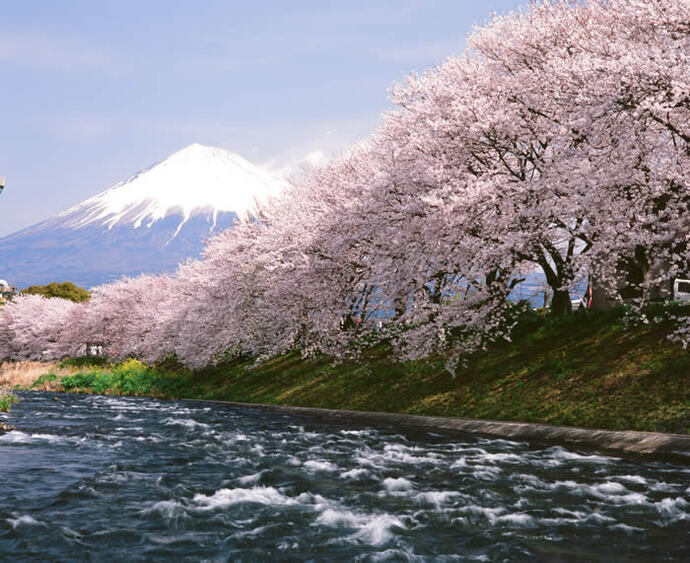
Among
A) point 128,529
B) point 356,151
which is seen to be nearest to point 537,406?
point 128,529

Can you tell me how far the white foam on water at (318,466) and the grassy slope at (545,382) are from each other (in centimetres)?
792

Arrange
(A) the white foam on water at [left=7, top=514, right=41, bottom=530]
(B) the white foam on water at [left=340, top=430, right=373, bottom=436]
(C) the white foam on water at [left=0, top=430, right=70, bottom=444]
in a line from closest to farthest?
(A) the white foam on water at [left=7, top=514, right=41, bottom=530], (C) the white foam on water at [left=0, top=430, right=70, bottom=444], (B) the white foam on water at [left=340, top=430, right=373, bottom=436]

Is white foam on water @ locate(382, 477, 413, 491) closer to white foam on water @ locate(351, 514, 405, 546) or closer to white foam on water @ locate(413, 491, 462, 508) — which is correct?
white foam on water @ locate(413, 491, 462, 508)

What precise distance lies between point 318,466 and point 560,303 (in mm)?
16740

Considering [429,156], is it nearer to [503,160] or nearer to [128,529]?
[503,160]

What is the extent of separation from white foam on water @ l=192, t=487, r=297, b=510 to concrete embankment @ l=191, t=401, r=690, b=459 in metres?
8.52

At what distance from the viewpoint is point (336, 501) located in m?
11.4

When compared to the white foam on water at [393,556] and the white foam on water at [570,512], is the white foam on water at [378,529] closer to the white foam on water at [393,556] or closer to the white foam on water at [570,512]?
the white foam on water at [393,556]

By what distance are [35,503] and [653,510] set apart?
9446mm

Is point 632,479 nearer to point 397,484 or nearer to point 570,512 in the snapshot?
point 570,512

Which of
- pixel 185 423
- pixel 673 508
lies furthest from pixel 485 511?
pixel 185 423

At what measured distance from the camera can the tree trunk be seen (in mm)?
28289

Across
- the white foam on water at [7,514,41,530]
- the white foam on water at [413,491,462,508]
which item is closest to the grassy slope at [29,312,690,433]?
the white foam on water at [413,491,462,508]

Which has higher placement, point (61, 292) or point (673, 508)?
point (61, 292)
